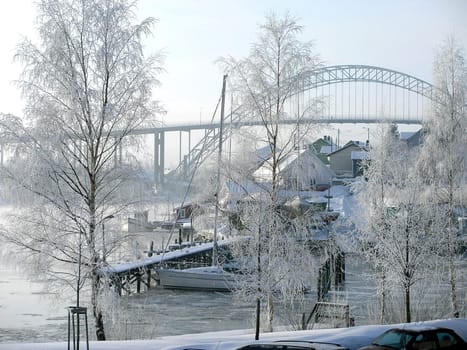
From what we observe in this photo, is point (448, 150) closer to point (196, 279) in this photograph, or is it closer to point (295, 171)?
point (295, 171)

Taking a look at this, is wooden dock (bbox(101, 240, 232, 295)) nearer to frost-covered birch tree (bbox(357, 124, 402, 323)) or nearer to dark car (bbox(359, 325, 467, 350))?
frost-covered birch tree (bbox(357, 124, 402, 323))

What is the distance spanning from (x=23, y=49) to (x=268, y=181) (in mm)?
→ 5162

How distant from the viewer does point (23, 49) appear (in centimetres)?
1192

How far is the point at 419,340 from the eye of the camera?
8562mm

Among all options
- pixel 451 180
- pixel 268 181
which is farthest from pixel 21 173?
pixel 451 180

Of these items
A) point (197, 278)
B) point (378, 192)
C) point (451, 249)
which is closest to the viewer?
point (451, 249)

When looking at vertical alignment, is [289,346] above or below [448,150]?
below

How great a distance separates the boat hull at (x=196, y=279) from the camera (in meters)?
28.9

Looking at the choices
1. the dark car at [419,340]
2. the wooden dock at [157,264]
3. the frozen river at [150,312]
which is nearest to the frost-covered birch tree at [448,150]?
the frozen river at [150,312]

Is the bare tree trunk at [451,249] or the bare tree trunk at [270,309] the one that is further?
the bare tree trunk at [451,249]

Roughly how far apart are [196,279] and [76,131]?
18020mm

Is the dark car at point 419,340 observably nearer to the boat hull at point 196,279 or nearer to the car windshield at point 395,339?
the car windshield at point 395,339

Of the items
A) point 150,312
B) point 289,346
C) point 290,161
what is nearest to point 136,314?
point 150,312

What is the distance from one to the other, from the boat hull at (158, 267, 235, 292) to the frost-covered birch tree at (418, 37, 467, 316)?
13.9 metres
